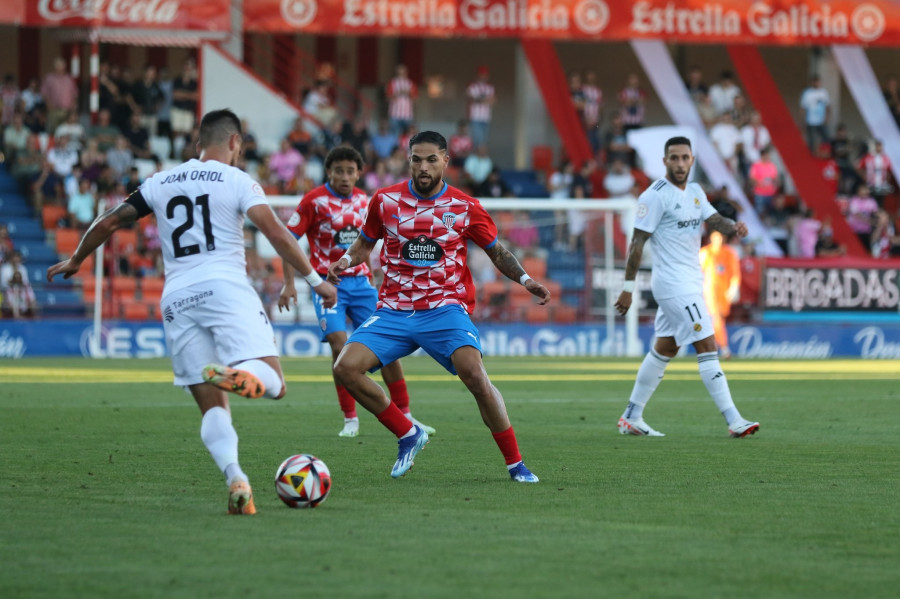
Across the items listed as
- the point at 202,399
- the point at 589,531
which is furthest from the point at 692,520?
the point at 202,399

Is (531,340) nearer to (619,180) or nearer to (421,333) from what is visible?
(619,180)

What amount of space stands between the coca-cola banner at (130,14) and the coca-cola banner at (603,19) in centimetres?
135

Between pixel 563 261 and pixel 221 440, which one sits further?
pixel 563 261

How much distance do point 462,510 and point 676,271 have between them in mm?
4912

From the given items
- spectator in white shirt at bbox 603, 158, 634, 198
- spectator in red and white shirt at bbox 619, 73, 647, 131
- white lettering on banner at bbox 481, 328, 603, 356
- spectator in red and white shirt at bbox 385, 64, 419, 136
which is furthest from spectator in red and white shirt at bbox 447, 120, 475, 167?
white lettering on banner at bbox 481, 328, 603, 356

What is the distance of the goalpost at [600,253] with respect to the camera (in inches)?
1041

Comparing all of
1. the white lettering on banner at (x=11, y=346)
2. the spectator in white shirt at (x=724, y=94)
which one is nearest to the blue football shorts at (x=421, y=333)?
the white lettering on banner at (x=11, y=346)

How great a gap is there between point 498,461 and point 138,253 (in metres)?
17.9

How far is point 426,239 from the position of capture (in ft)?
28.2

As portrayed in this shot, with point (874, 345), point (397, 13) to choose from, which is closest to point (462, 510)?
point (874, 345)

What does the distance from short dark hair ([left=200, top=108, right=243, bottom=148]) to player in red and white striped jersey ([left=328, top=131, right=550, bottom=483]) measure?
1375 mm

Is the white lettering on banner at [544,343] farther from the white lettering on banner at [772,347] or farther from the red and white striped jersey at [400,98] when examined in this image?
the red and white striped jersey at [400,98]

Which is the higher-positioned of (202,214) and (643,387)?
(202,214)

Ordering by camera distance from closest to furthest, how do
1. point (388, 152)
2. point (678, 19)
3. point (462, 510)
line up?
point (462, 510)
point (388, 152)
point (678, 19)
